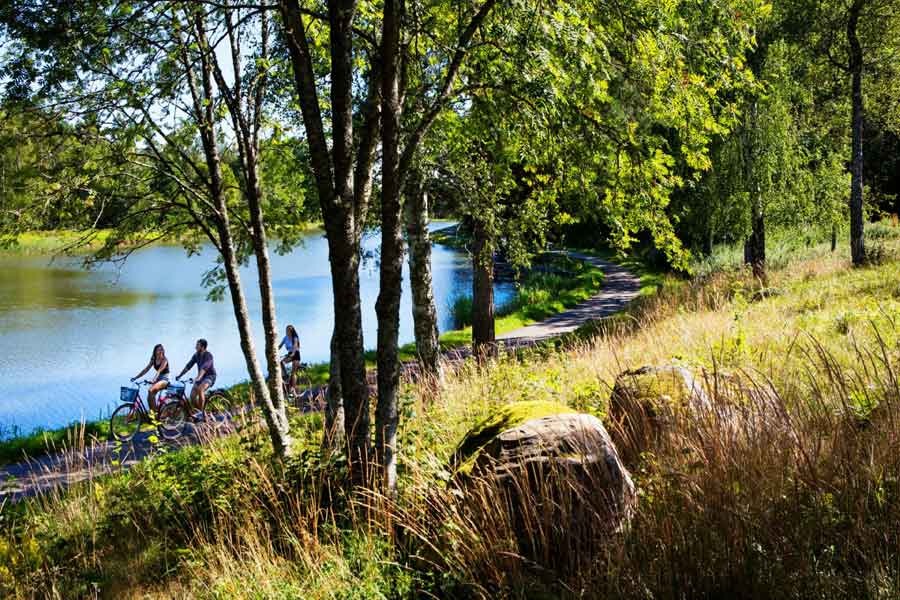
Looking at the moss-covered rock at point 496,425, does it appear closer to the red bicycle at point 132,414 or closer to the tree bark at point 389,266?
the tree bark at point 389,266

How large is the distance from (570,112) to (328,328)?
65.6 feet

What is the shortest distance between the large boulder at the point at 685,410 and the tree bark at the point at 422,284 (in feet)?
15.6

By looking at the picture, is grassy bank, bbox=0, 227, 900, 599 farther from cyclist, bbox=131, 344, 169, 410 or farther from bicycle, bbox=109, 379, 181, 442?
cyclist, bbox=131, 344, 169, 410

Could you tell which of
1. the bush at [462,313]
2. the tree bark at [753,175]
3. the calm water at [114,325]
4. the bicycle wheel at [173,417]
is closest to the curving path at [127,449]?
the bicycle wheel at [173,417]

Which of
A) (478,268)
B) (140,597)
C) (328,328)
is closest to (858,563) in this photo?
(140,597)

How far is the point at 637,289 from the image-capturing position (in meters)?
25.9

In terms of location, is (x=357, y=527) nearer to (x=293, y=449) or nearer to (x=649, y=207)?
(x=293, y=449)

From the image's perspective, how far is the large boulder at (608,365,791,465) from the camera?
11.3 ft

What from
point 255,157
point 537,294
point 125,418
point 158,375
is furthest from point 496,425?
point 537,294

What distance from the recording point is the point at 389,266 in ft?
16.1

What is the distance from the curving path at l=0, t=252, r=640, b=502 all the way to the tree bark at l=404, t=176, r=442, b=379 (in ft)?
3.31

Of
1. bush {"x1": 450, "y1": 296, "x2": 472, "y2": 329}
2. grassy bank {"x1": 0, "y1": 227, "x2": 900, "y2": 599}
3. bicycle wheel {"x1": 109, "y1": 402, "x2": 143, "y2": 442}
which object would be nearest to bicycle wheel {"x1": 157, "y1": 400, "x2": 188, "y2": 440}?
bicycle wheel {"x1": 109, "y1": 402, "x2": 143, "y2": 442}

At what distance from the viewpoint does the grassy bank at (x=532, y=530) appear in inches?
113

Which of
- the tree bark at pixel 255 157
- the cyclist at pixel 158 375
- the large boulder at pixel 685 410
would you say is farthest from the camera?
the cyclist at pixel 158 375
